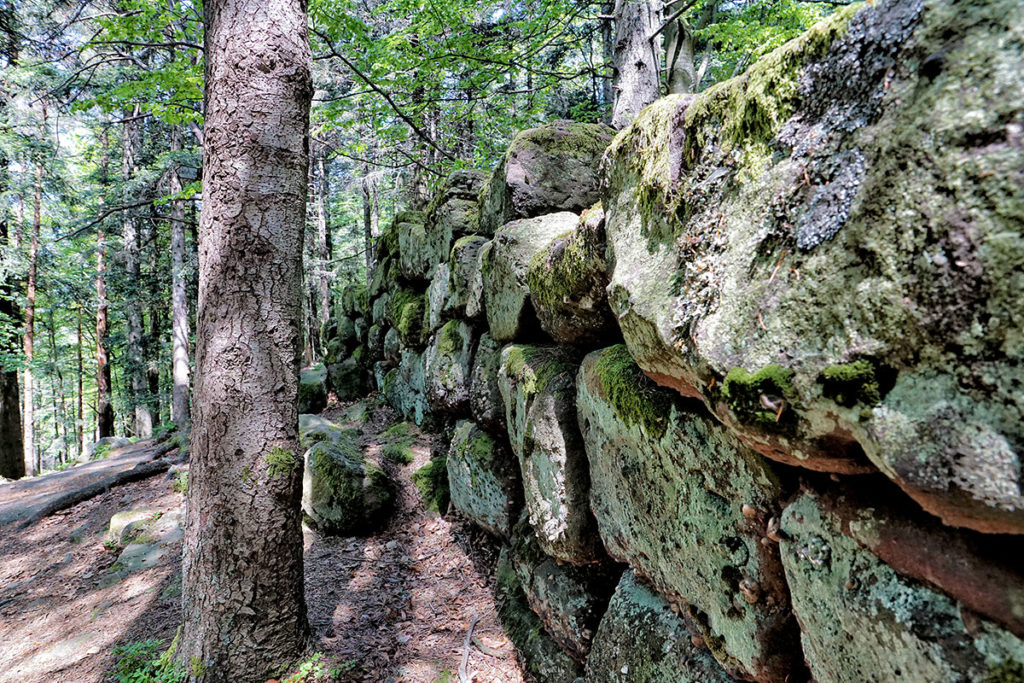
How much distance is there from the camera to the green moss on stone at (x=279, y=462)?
308 cm

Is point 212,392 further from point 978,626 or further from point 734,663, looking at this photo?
point 978,626

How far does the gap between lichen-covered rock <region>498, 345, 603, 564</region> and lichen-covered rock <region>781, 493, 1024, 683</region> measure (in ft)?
4.90

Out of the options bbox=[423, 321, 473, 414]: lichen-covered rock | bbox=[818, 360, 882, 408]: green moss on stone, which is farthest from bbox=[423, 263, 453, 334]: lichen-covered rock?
bbox=[818, 360, 882, 408]: green moss on stone

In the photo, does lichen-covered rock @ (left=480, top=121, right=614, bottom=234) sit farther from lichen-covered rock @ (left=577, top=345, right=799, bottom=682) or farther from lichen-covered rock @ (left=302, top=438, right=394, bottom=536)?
lichen-covered rock @ (left=302, top=438, right=394, bottom=536)

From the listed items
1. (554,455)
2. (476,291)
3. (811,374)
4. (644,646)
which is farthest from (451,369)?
(811,374)

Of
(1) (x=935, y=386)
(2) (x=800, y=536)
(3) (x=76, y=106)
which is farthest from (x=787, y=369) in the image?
(3) (x=76, y=106)

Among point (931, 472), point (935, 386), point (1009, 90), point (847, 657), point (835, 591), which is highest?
point (1009, 90)

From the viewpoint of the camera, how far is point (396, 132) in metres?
9.03

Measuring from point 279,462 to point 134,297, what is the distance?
53.7 feet

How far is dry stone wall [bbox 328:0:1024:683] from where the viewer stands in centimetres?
108

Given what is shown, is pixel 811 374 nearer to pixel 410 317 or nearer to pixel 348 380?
pixel 410 317

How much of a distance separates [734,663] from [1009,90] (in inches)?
81.2

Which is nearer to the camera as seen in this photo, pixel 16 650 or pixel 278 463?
pixel 278 463

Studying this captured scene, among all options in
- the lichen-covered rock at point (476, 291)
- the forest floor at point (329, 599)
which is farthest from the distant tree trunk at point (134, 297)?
the lichen-covered rock at point (476, 291)
